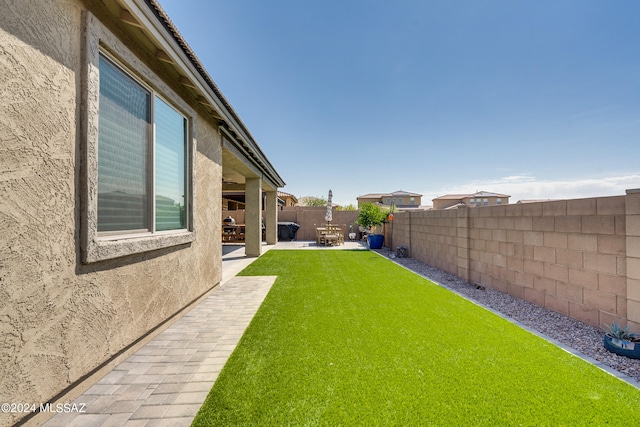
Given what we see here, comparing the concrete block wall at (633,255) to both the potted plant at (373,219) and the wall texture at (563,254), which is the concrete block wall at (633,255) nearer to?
the wall texture at (563,254)

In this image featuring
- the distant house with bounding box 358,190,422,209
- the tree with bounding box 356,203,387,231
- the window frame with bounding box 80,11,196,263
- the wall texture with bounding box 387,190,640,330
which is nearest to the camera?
the window frame with bounding box 80,11,196,263

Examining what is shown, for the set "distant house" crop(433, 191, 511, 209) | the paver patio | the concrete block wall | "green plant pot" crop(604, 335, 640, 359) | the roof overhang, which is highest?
"distant house" crop(433, 191, 511, 209)

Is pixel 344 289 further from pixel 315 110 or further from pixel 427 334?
pixel 315 110

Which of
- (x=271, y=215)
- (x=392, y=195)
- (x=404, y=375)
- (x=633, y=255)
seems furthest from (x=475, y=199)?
(x=404, y=375)

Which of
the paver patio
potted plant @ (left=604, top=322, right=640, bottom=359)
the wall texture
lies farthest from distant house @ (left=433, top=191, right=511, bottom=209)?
the paver patio

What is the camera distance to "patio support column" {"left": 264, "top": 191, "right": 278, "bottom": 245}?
586 inches

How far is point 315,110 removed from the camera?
16.4m

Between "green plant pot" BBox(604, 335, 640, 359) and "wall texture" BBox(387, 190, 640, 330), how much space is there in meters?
0.39

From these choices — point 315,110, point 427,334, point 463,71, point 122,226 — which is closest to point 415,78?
point 463,71

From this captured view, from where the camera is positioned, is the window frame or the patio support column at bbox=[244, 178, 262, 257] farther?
the patio support column at bbox=[244, 178, 262, 257]

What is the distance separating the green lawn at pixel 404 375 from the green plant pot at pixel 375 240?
8.77 meters

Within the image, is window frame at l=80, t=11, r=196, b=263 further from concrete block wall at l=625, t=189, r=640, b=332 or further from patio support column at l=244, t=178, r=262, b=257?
patio support column at l=244, t=178, r=262, b=257

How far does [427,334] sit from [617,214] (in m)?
3.09

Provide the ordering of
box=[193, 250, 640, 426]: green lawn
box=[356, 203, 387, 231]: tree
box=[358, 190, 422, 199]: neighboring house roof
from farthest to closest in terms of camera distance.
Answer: box=[358, 190, 422, 199]: neighboring house roof
box=[356, 203, 387, 231]: tree
box=[193, 250, 640, 426]: green lawn
